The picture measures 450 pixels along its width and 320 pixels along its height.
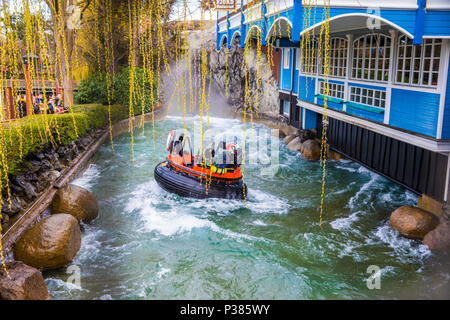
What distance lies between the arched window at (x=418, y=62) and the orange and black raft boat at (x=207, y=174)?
478cm

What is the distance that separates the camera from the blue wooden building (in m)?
8.09

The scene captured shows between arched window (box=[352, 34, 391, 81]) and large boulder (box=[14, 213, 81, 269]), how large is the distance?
8877mm

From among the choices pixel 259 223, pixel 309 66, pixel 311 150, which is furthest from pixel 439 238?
pixel 309 66

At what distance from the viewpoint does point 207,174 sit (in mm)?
11555

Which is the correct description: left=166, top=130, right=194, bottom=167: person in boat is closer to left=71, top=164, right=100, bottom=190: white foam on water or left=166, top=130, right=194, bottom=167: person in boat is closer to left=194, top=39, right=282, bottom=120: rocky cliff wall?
left=71, top=164, right=100, bottom=190: white foam on water

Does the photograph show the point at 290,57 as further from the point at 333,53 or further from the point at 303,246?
the point at 303,246

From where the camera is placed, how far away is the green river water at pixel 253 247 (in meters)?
7.20

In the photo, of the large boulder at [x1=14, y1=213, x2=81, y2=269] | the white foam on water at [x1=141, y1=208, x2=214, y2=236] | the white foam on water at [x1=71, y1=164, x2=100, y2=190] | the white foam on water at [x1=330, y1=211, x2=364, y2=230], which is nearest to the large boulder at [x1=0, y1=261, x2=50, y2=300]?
the large boulder at [x1=14, y1=213, x2=81, y2=269]

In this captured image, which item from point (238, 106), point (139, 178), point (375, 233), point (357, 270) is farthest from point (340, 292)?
point (238, 106)

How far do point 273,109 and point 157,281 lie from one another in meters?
16.7

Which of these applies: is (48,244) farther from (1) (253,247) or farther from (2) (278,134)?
(2) (278,134)

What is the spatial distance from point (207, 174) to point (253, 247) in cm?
332

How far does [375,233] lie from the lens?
9625 millimetres
